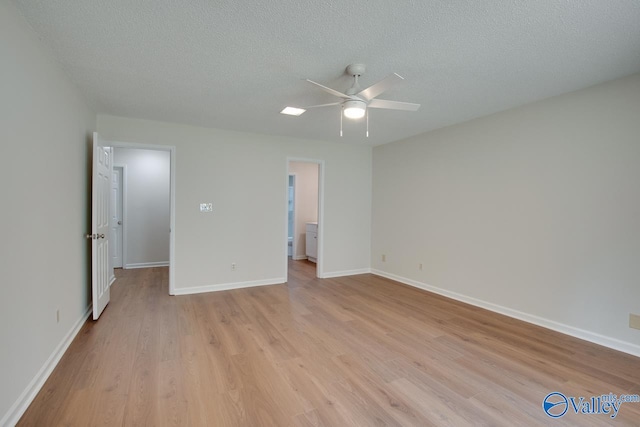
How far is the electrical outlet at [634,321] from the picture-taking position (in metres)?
2.59

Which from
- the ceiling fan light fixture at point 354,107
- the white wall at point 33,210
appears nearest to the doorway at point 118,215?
the white wall at point 33,210

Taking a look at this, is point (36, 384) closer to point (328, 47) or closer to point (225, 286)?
point (225, 286)

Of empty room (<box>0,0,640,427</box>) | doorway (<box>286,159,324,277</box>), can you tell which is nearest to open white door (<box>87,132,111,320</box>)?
empty room (<box>0,0,640,427</box>)

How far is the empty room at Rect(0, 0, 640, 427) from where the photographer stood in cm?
186

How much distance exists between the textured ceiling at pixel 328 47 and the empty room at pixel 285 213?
0.02m

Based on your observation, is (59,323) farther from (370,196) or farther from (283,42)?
(370,196)

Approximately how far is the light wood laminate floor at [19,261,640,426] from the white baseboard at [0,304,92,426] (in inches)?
Result: 1.8

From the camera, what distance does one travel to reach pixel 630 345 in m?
2.63

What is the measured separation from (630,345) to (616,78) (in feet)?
7.73

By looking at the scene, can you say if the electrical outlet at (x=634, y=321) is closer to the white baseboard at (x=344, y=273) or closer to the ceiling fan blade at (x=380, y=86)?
the ceiling fan blade at (x=380, y=86)

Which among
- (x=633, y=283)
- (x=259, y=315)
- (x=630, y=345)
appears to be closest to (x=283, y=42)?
(x=259, y=315)

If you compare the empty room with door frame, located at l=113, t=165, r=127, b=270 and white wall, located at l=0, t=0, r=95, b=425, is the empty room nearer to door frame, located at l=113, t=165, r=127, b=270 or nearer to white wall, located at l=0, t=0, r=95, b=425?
white wall, located at l=0, t=0, r=95, b=425

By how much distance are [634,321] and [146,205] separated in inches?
286

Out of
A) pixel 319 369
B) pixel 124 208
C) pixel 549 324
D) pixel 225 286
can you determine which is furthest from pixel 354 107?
pixel 124 208
